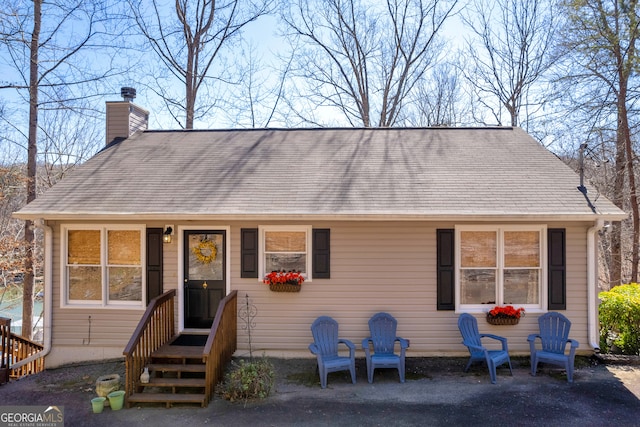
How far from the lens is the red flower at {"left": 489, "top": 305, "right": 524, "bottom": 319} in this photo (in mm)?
6730

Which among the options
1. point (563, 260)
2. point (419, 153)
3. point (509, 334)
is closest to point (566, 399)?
point (509, 334)

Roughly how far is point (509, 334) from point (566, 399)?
58.5 inches

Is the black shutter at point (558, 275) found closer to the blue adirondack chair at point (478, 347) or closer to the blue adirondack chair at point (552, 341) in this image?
the blue adirondack chair at point (552, 341)

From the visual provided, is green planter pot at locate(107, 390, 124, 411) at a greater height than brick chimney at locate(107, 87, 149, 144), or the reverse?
brick chimney at locate(107, 87, 149, 144)

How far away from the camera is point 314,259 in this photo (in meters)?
6.98

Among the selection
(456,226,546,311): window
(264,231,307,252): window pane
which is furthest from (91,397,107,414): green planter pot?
(456,226,546,311): window

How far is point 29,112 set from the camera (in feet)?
38.3

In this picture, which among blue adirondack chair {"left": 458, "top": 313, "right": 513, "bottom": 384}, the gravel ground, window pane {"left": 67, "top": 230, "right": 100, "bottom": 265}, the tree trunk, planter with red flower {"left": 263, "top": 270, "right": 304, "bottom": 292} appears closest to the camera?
the gravel ground

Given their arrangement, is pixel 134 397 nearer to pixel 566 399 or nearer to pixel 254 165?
pixel 254 165

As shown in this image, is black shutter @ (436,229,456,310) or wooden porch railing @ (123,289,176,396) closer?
wooden porch railing @ (123,289,176,396)

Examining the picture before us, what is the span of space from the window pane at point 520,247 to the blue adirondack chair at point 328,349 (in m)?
3.05

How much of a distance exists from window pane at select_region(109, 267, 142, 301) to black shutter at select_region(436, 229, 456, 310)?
5.14 meters

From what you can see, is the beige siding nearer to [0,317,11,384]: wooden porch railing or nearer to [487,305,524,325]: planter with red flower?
[487,305,524,325]: planter with red flower

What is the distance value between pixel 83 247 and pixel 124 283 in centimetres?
94
